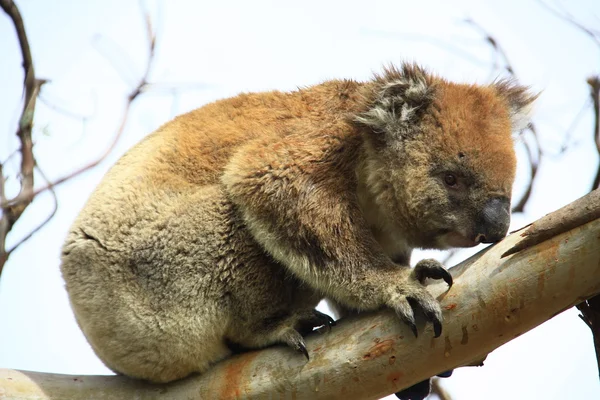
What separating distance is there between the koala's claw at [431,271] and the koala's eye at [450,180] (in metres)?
0.74

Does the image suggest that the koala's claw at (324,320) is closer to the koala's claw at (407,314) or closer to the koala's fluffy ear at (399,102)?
the koala's claw at (407,314)

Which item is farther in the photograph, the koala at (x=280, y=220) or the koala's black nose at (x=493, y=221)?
the koala at (x=280, y=220)

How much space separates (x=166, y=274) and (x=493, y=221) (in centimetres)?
202

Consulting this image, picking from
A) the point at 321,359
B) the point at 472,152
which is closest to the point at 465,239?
the point at 472,152

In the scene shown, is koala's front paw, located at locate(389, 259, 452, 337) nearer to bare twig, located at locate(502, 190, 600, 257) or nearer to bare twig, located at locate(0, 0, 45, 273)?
bare twig, located at locate(502, 190, 600, 257)

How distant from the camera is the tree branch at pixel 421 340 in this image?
3309 mm

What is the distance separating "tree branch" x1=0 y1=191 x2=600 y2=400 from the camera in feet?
10.9

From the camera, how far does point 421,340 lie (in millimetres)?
3549

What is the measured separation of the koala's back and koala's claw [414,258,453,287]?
95cm

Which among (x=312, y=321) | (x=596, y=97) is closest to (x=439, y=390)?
(x=312, y=321)

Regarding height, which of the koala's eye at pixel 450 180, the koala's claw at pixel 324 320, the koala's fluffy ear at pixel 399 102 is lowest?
the koala's claw at pixel 324 320

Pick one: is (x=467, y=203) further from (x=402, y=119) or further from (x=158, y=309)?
(x=158, y=309)

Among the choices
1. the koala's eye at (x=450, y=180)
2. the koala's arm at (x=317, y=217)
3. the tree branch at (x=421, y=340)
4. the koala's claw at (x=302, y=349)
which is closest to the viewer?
the tree branch at (x=421, y=340)

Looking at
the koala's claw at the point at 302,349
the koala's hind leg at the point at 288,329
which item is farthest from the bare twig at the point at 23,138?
the koala's claw at the point at 302,349
